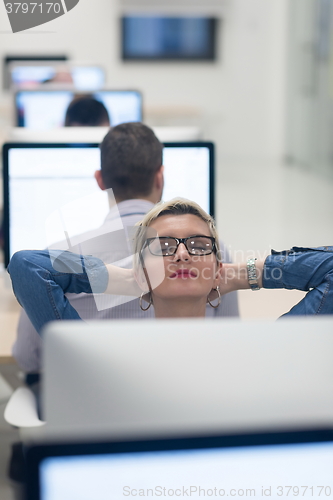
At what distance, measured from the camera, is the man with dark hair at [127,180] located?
1.59 metres

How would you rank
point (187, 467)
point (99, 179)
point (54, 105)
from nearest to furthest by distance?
point (187, 467) < point (99, 179) < point (54, 105)

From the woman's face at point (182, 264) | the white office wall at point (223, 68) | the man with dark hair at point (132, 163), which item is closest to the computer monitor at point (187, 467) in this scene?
the woman's face at point (182, 264)

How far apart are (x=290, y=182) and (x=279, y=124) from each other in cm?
183

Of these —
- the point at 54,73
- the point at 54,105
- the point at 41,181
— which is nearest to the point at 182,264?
the point at 41,181

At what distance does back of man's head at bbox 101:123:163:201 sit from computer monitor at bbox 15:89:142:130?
5.77 ft

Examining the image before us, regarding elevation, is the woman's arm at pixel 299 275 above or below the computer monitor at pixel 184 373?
below

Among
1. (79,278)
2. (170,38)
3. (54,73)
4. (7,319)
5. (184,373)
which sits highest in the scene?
(170,38)

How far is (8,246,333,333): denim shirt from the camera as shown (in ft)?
3.74

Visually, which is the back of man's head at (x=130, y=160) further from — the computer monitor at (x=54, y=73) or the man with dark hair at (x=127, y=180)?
the computer monitor at (x=54, y=73)

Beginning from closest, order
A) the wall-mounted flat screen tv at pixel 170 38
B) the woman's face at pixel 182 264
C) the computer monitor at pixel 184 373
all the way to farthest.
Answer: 1. the computer monitor at pixel 184 373
2. the woman's face at pixel 182 264
3. the wall-mounted flat screen tv at pixel 170 38

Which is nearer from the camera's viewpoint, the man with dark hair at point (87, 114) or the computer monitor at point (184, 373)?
the computer monitor at point (184, 373)

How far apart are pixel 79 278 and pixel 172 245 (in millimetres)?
202

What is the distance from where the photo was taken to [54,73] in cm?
483

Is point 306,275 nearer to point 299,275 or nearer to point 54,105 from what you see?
point 299,275
